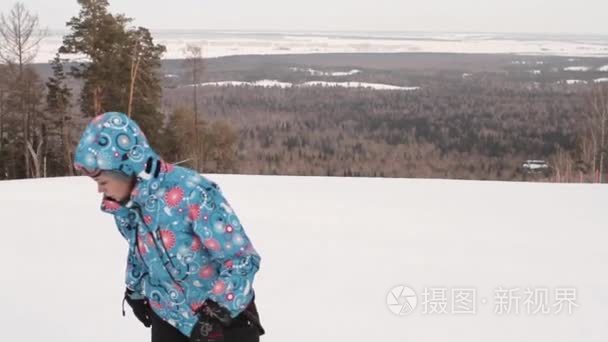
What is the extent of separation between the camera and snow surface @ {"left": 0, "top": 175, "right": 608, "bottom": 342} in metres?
3.11

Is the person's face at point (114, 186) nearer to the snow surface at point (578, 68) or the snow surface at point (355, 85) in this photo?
the snow surface at point (578, 68)

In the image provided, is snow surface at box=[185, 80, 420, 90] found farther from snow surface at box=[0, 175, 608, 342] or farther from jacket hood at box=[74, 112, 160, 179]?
jacket hood at box=[74, 112, 160, 179]

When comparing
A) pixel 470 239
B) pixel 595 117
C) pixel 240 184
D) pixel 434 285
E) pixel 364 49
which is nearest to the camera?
pixel 434 285

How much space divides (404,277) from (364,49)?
32.8m

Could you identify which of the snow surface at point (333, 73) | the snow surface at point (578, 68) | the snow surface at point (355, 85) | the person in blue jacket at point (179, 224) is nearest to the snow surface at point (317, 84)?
the snow surface at point (355, 85)

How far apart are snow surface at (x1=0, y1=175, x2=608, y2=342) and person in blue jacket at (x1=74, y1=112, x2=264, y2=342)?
1498 mm

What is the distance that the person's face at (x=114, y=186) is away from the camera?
1.45m

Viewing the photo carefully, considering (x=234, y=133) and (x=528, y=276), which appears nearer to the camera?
(x=528, y=276)

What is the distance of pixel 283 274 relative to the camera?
3846mm

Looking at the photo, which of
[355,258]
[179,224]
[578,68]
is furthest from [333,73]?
[179,224]

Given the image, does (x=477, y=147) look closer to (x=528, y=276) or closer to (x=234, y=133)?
(x=234, y=133)

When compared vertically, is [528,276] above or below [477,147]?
above

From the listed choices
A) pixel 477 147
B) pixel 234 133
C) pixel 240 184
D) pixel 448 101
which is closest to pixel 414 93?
pixel 448 101

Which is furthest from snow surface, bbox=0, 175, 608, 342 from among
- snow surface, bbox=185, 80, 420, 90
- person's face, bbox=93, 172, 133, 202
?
snow surface, bbox=185, 80, 420, 90
